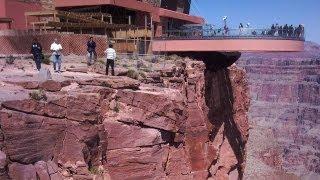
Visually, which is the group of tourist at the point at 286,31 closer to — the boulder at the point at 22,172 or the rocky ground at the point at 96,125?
the rocky ground at the point at 96,125

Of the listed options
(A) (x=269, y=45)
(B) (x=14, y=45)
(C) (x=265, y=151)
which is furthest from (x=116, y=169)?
(C) (x=265, y=151)

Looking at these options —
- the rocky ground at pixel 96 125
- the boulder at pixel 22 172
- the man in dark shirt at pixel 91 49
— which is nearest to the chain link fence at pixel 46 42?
the rocky ground at pixel 96 125

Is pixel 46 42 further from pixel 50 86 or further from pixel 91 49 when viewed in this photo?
pixel 50 86

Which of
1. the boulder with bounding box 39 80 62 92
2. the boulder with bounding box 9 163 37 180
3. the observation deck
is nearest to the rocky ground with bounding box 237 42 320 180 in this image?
the observation deck

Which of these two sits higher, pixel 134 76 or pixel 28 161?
pixel 134 76

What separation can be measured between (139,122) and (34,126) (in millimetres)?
5331

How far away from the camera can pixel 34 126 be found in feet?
56.7

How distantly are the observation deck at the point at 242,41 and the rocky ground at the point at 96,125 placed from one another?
19.1 feet

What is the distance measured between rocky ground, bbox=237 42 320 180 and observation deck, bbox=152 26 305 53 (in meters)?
→ 50.7

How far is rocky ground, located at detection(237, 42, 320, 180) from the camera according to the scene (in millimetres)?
Answer: 102775

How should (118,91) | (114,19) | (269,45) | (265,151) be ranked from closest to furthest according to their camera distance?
(118,91) < (269,45) < (114,19) < (265,151)

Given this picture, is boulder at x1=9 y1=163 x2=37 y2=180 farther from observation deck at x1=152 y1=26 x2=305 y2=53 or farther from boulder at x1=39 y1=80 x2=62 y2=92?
observation deck at x1=152 y1=26 x2=305 y2=53

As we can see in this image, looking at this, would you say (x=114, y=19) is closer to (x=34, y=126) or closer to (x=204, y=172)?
(x=204, y=172)

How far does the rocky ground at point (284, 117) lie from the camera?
102775 millimetres
